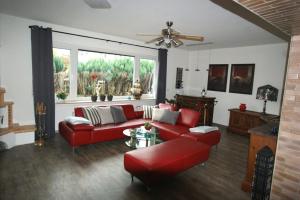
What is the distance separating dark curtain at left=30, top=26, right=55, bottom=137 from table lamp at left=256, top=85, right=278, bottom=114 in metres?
5.29

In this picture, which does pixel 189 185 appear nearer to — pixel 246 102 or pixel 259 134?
pixel 259 134

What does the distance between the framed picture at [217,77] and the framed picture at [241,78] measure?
9.6 inches

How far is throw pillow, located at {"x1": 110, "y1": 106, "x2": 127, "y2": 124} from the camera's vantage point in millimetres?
4461

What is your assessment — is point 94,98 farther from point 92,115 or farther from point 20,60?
point 20,60

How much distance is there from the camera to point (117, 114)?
4504 millimetres

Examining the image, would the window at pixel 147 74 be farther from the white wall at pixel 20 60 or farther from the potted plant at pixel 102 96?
the white wall at pixel 20 60

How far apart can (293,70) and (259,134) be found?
896 mm

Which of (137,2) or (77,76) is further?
(77,76)

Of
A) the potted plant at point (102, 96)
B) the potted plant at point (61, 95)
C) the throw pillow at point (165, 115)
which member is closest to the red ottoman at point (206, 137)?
the throw pillow at point (165, 115)

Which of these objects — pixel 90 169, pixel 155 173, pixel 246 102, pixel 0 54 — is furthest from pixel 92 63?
pixel 246 102

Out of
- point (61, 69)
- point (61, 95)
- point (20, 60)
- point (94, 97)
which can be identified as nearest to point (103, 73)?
point (94, 97)

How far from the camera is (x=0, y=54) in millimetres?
3750

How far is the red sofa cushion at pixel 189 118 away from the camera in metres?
4.39

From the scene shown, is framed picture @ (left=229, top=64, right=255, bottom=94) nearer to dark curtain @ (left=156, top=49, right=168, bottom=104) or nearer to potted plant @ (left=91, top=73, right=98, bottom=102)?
dark curtain @ (left=156, top=49, right=168, bottom=104)
